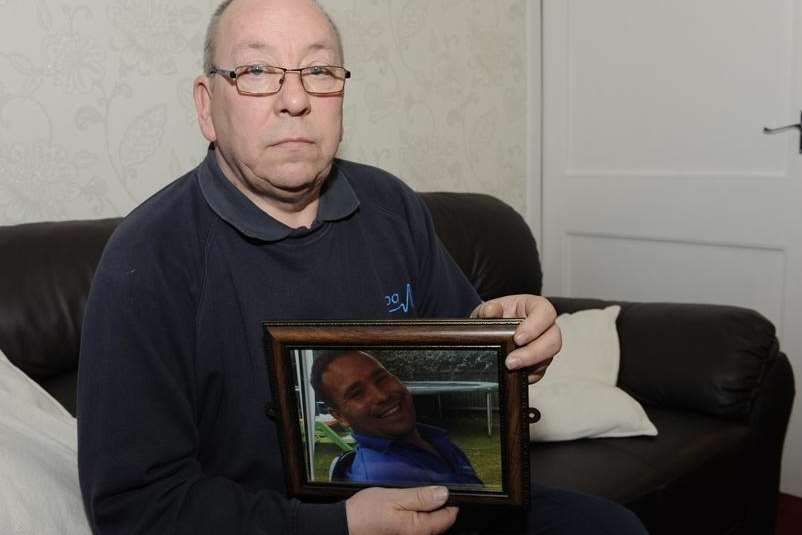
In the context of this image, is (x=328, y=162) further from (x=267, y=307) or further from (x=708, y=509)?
(x=708, y=509)

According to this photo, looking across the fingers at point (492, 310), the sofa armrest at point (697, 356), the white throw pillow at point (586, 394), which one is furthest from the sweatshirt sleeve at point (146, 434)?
the sofa armrest at point (697, 356)

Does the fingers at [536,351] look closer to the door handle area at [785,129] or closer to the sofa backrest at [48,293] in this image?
the sofa backrest at [48,293]

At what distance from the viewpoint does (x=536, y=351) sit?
915mm

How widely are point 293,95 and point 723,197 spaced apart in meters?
1.77

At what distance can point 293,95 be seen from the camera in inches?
38.6

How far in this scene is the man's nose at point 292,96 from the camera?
980 millimetres

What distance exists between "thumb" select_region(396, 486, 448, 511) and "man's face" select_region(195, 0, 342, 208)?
41cm

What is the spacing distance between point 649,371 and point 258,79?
1.22 m

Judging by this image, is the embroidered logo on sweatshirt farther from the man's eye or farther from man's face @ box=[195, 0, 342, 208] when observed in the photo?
the man's eye

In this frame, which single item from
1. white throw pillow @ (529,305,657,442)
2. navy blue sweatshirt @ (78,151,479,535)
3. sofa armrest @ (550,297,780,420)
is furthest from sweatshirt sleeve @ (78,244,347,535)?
sofa armrest @ (550,297,780,420)

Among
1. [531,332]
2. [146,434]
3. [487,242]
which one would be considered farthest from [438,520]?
[487,242]

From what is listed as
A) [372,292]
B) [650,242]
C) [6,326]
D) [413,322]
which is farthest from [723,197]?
[6,326]

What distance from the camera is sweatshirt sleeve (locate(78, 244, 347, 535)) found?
2.83ft

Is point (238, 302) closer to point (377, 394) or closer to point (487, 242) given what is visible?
point (377, 394)
